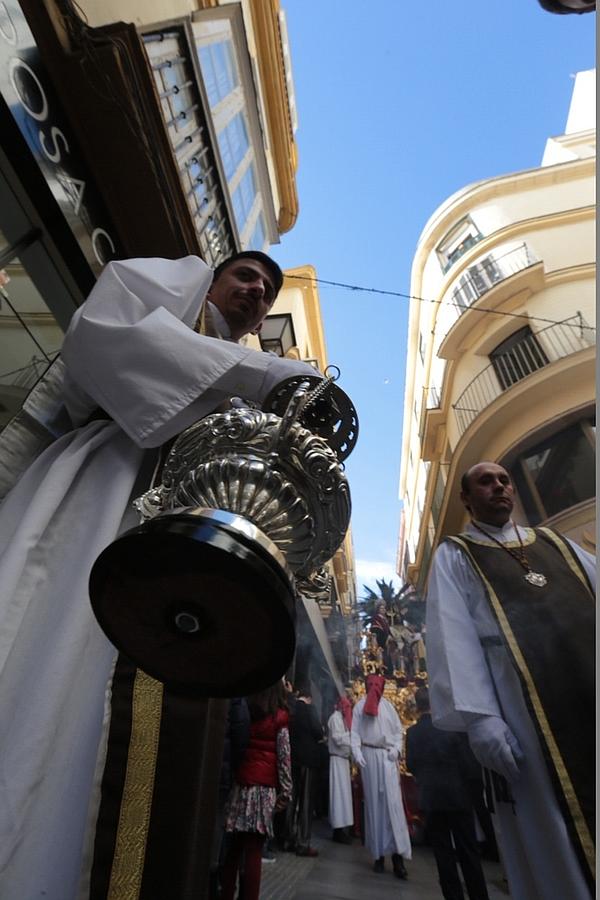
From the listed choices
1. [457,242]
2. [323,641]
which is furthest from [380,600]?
[457,242]

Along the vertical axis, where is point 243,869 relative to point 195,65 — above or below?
below

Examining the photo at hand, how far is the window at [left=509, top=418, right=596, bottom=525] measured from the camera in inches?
157

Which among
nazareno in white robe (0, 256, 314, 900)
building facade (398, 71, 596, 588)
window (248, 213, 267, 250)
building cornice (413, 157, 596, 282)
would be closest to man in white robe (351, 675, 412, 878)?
nazareno in white robe (0, 256, 314, 900)

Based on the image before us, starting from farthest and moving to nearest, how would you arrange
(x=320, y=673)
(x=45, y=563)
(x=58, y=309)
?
(x=58, y=309) < (x=320, y=673) < (x=45, y=563)

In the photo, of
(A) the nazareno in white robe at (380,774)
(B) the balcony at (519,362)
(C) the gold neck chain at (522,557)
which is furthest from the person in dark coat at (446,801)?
(B) the balcony at (519,362)

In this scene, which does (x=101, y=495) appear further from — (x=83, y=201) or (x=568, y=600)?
(x=83, y=201)

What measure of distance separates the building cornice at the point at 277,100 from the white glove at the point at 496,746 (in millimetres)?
6801

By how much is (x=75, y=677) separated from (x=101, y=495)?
0.29m

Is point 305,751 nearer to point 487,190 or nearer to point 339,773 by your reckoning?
point 339,773

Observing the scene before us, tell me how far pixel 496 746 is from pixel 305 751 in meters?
0.93

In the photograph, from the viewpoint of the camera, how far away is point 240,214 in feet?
15.9

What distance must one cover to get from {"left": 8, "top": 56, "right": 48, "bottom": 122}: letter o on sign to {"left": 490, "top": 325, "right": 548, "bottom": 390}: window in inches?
210

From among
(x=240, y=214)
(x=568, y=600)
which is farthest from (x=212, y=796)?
(x=240, y=214)

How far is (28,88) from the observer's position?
2.03 metres
